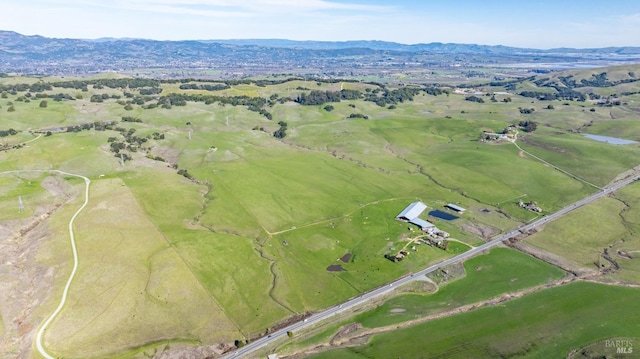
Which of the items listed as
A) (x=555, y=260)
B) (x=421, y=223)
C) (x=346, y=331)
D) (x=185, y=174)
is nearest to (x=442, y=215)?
(x=421, y=223)

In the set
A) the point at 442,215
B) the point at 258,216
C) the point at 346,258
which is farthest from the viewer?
the point at 442,215

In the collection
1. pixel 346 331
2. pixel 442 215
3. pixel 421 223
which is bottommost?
pixel 346 331

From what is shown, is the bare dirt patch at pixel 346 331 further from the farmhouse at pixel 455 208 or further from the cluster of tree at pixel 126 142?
the cluster of tree at pixel 126 142

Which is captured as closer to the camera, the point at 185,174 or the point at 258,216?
the point at 258,216

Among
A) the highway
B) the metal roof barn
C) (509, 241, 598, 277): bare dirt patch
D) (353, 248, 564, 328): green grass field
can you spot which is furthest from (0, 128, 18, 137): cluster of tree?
(509, 241, 598, 277): bare dirt patch

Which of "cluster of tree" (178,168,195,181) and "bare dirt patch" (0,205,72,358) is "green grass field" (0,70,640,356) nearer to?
"cluster of tree" (178,168,195,181)

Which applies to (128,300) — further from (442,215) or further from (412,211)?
(442,215)

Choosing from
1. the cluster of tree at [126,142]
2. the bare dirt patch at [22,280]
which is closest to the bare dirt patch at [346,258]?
the bare dirt patch at [22,280]

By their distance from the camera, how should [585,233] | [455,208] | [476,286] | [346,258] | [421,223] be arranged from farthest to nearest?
[455,208] → [421,223] → [585,233] → [346,258] → [476,286]
